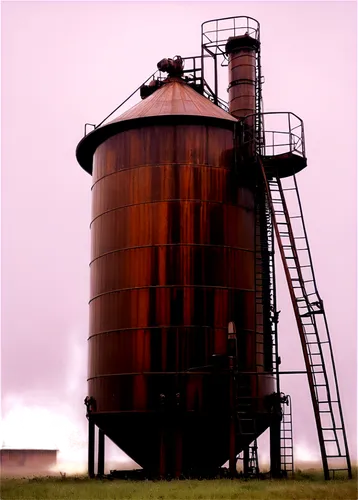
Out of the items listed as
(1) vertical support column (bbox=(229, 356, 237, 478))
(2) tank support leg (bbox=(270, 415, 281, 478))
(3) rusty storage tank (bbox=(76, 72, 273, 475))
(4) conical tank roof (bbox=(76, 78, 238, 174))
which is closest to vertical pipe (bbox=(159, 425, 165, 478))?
(3) rusty storage tank (bbox=(76, 72, 273, 475))

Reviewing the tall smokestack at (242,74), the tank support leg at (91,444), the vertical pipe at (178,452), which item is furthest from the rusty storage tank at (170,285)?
the tall smokestack at (242,74)

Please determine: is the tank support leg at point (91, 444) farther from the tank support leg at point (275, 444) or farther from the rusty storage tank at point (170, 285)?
the tank support leg at point (275, 444)

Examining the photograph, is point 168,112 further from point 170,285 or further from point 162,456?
point 162,456

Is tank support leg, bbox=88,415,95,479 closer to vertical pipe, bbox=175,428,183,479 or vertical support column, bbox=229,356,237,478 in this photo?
vertical pipe, bbox=175,428,183,479

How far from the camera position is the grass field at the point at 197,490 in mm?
18000

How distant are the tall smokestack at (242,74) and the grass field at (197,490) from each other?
13.4 meters

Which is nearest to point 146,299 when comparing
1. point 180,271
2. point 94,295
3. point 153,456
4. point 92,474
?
point 180,271

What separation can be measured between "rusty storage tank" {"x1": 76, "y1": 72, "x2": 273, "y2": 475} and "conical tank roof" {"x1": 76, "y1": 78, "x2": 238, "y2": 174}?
0.06 meters

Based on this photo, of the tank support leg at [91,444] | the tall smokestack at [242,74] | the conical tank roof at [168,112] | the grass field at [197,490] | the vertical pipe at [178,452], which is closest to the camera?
the grass field at [197,490]

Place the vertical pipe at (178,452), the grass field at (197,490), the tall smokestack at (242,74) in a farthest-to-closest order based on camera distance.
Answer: the tall smokestack at (242,74), the vertical pipe at (178,452), the grass field at (197,490)

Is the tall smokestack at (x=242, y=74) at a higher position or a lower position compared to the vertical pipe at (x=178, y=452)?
higher

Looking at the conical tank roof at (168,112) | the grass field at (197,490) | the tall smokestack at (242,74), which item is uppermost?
the tall smokestack at (242,74)

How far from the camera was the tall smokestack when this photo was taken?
28625 mm

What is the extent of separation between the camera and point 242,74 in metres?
28.9
